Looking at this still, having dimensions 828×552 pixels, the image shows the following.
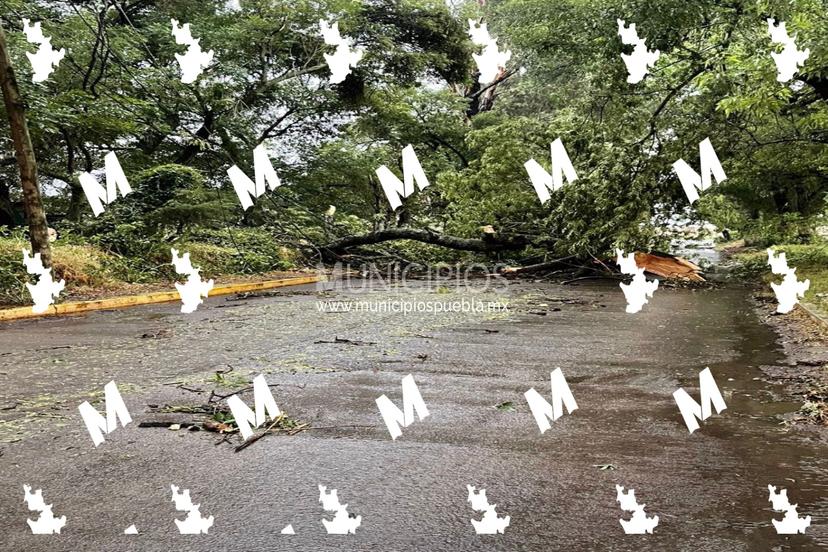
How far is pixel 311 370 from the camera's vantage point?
5.82 m

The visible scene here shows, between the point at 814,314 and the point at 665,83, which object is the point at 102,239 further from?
the point at 814,314

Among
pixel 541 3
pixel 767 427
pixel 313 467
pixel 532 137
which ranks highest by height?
pixel 541 3

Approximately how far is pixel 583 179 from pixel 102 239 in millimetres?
10579

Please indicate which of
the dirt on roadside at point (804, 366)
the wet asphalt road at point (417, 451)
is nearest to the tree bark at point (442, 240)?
the dirt on roadside at point (804, 366)

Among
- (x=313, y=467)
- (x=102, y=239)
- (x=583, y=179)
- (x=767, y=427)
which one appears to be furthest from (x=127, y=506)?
(x=102, y=239)
